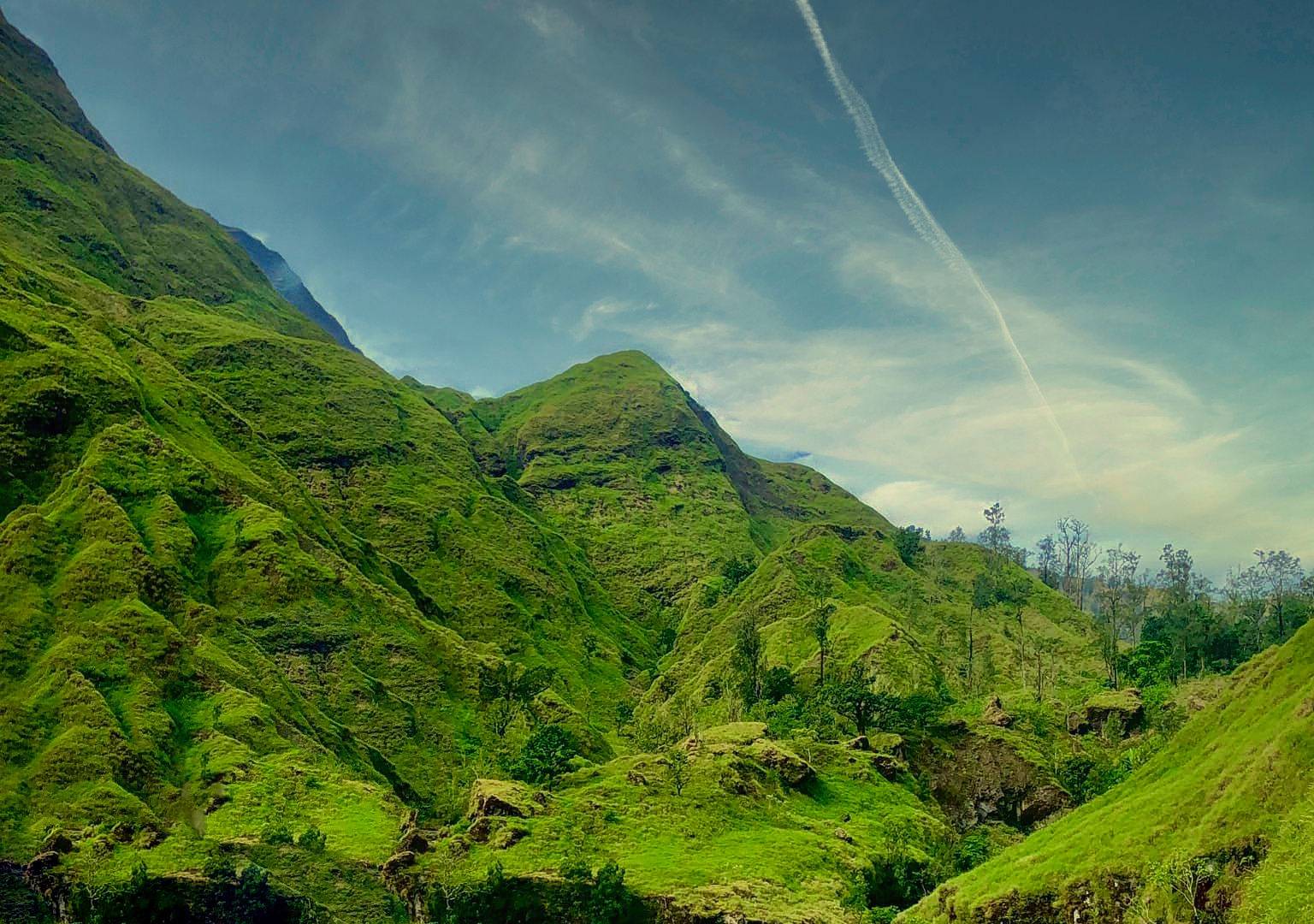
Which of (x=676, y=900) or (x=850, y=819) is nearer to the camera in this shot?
(x=676, y=900)

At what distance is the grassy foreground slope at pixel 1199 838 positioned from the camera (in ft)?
230

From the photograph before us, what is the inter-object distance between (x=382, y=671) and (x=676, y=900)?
359 ft

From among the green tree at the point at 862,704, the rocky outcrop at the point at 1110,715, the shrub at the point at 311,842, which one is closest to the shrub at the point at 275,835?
the shrub at the point at 311,842

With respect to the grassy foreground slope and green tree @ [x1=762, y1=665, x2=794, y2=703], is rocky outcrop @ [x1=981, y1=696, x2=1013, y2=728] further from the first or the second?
the grassy foreground slope

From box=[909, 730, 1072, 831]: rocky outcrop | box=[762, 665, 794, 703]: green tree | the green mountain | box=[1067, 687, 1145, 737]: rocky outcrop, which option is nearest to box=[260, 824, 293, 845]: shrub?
the green mountain

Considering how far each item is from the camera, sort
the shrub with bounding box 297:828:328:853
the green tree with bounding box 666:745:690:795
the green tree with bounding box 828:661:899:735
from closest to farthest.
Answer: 1. the shrub with bounding box 297:828:328:853
2. the green tree with bounding box 666:745:690:795
3. the green tree with bounding box 828:661:899:735

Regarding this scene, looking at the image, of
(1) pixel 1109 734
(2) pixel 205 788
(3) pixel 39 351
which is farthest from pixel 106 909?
(1) pixel 1109 734

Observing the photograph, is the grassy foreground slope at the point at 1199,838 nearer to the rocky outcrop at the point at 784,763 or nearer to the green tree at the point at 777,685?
the rocky outcrop at the point at 784,763

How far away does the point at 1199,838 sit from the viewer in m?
75.9

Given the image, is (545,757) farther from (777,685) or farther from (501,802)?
(777,685)

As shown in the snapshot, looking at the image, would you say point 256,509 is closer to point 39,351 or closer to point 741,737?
point 39,351

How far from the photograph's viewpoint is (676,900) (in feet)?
347

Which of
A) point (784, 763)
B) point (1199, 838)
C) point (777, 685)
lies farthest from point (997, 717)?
point (1199, 838)

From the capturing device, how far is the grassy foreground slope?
70250 mm
